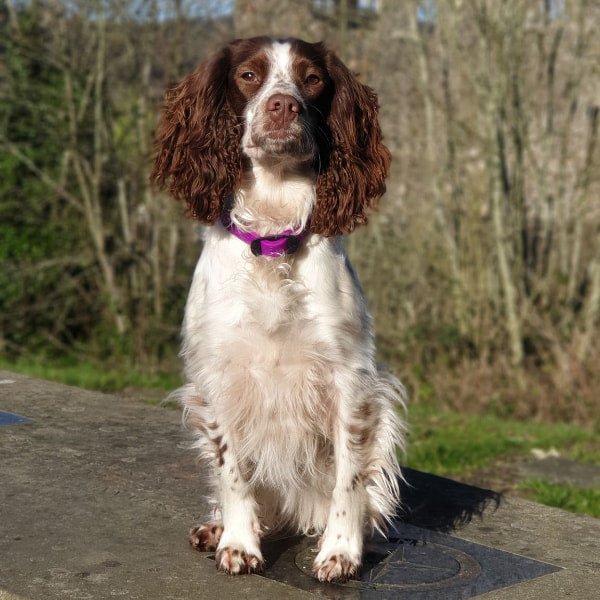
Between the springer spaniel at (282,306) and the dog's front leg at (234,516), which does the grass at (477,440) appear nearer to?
the springer spaniel at (282,306)

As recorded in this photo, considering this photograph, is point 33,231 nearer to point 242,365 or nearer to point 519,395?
point 519,395

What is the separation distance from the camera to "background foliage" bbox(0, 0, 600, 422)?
8594 mm

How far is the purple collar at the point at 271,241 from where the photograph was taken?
3430mm

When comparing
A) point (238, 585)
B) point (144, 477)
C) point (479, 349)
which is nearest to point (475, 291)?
point (479, 349)

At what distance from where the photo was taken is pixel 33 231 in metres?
10.7

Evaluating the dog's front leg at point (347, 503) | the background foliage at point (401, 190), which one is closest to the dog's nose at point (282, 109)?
the dog's front leg at point (347, 503)

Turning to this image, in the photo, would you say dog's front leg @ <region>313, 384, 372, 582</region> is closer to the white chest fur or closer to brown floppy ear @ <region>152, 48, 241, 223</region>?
the white chest fur

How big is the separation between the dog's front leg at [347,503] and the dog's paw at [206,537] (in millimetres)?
357

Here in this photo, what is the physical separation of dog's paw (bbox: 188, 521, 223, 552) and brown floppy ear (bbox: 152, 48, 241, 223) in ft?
3.45

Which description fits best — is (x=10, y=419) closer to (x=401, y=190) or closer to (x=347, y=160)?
(x=347, y=160)

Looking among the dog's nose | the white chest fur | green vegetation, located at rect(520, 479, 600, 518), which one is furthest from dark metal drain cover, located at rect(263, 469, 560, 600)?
the dog's nose

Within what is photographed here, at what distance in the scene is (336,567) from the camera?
10.9 feet

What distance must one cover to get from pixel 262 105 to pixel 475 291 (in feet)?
19.3

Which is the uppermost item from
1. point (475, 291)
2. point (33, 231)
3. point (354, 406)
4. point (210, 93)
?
point (210, 93)
